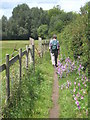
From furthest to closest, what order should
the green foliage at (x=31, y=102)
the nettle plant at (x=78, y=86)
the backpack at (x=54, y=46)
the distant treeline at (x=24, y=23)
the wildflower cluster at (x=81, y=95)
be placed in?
the distant treeline at (x=24, y=23), the backpack at (x=54, y=46), the nettle plant at (x=78, y=86), the wildflower cluster at (x=81, y=95), the green foliage at (x=31, y=102)

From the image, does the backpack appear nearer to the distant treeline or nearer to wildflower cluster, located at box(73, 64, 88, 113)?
wildflower cluster, located at box(73, 64, 88, 113)

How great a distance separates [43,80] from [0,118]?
15.9 ft

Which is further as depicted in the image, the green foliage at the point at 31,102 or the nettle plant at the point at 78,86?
the nettle plant at the point at 78,86

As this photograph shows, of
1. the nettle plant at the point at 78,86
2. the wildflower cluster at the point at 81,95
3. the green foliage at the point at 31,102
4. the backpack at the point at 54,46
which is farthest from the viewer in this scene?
the backpack at the point at 54,46

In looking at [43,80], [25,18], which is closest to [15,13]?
[25,18]

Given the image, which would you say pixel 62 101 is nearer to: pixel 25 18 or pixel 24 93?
pixel 24 93

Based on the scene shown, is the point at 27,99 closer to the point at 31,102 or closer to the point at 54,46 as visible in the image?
the point at 31,102

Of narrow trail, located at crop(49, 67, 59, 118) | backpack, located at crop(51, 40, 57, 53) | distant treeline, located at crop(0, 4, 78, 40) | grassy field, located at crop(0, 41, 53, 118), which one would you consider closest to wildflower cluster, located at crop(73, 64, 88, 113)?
narrow trail, located at crop(49, 67, 59, 118)

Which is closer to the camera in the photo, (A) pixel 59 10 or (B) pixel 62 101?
(B) pixel 62 101

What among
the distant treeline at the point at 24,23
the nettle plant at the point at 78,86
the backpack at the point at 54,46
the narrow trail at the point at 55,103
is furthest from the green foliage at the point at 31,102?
the distant treeline at the point at 24,23

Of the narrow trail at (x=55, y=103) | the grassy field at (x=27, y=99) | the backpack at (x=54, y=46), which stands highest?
the backpack at (x=54, y=46)

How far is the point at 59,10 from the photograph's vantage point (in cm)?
12206

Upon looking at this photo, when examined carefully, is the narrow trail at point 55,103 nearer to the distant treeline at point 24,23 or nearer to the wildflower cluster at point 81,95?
the wildflower cluster at point 81,95

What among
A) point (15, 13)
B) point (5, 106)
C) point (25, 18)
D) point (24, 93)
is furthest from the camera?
point (15, 13)
